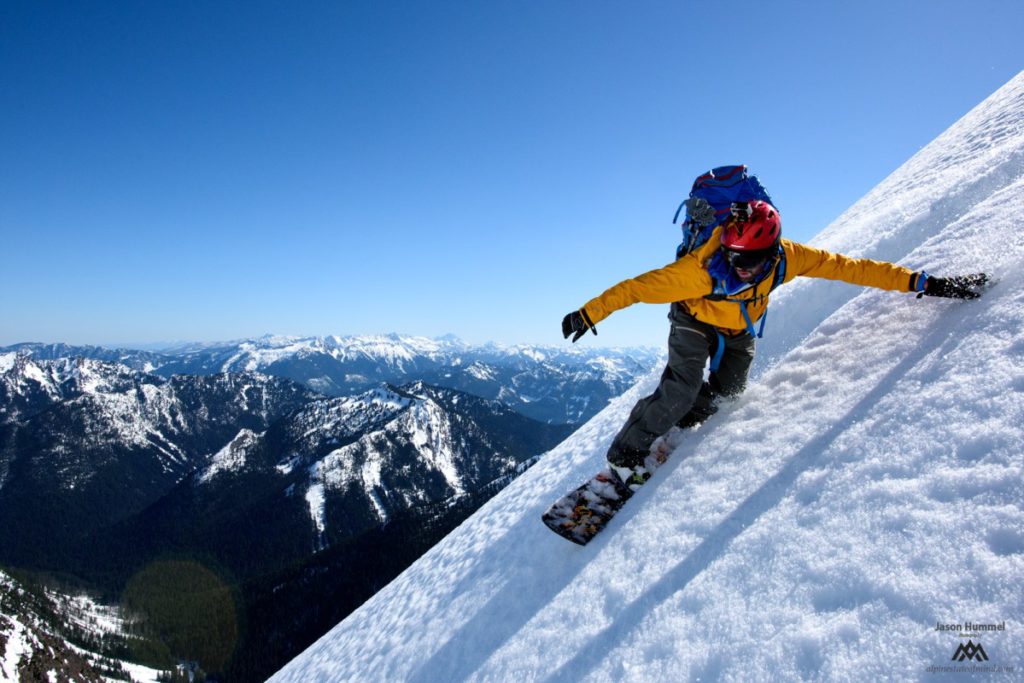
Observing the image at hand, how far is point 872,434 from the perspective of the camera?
13.2 ft

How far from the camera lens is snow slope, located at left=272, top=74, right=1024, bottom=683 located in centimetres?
273

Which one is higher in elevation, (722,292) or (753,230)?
(753,230)

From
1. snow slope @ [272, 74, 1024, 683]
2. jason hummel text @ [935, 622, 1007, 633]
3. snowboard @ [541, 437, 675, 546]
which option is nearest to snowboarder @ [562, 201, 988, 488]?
snowboard @ [541, 437, 675, 546]

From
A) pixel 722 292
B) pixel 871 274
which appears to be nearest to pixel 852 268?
pixel 871 274

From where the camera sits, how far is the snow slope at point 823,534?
273 cm

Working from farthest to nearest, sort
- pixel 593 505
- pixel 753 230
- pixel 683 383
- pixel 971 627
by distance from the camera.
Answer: pixel 593 505
pixel 683 383
pixel 753 230
pixel 971 627

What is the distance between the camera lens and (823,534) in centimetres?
347

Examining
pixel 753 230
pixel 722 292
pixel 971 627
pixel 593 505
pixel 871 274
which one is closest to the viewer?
pixel 971 627

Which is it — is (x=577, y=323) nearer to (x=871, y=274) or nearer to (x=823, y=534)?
(x=823, y=534)

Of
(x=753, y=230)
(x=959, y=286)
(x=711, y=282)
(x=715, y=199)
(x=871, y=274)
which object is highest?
(x=715, y=199)

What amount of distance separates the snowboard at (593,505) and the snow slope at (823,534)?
0.23 meters

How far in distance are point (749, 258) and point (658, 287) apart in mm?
927

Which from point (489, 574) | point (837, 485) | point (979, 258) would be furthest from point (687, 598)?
point (979, 258)

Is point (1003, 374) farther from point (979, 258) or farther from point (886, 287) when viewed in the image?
point (979, 258)
